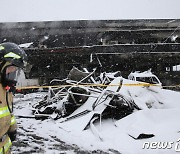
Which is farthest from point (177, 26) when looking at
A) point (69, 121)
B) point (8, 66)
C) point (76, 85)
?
point (8, 66)

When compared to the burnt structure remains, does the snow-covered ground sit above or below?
below

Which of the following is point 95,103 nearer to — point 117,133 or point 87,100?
point 87,100

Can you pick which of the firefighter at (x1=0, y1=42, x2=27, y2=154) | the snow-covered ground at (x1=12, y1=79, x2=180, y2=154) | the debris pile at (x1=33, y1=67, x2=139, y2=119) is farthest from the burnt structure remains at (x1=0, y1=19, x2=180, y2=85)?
the firefighter at (x1=0, y1=42, x2=27, y2=154)

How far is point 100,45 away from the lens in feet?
46.7

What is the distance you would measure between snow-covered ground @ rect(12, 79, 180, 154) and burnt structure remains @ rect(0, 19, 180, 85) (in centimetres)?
767

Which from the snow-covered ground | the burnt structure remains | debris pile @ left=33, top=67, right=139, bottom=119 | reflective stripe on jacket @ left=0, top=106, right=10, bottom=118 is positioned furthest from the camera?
the burnt structure remains

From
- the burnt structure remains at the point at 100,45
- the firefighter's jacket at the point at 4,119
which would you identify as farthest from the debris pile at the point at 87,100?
the burnt structure remains at the point at 100,45

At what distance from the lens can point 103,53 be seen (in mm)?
14312

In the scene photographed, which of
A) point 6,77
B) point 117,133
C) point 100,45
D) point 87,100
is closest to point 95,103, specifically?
point 87,100

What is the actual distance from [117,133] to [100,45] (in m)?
9.42

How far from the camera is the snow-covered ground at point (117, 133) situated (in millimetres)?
4613

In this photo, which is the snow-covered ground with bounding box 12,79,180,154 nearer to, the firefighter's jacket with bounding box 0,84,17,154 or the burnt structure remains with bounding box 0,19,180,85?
the firefighter's jacket with bounding box 0,84,17,154

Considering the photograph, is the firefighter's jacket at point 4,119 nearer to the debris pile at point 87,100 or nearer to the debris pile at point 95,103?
the debris pile at point 95,103

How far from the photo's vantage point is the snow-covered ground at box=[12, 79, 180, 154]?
→ 461cm
